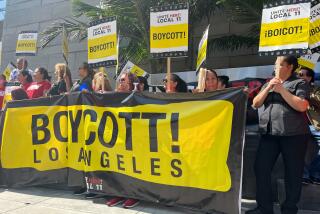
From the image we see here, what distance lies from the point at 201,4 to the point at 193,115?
15.5ft

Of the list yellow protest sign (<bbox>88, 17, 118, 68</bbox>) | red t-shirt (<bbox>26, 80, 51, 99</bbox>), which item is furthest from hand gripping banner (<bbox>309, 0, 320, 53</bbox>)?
red t-shirt (<bbox>26, 80, 51, 99</bbox>)

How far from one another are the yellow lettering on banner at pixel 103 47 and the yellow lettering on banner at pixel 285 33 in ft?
7.05

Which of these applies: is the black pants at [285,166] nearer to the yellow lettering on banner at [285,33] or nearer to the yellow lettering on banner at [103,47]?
the yellow lettering on banner at [285,33]

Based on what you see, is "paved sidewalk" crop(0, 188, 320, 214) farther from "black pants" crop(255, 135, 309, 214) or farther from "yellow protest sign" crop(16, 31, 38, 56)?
"yellow protest sign" crop(16, 31, 38, 56)

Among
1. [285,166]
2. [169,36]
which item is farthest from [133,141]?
[285,166]

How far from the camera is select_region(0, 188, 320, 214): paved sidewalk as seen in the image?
4.56m

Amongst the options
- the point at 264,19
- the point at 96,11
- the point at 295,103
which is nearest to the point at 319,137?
the point at 295,103

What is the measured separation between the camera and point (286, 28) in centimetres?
422

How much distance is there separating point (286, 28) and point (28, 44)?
20.7ft

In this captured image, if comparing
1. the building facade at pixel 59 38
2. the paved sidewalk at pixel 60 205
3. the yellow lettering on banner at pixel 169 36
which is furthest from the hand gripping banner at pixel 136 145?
the building facade at pixel 59 38

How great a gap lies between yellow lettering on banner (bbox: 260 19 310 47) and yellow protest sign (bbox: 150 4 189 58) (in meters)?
1.11

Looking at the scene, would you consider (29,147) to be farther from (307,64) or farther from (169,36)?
(307,64)

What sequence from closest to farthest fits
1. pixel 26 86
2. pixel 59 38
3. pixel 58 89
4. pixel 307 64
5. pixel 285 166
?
pixel 285 166 < pixel 307 64 < pixel 58 89 < pixel 26 86 < pixel 59 38

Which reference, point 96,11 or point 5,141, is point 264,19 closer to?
point 5,141
